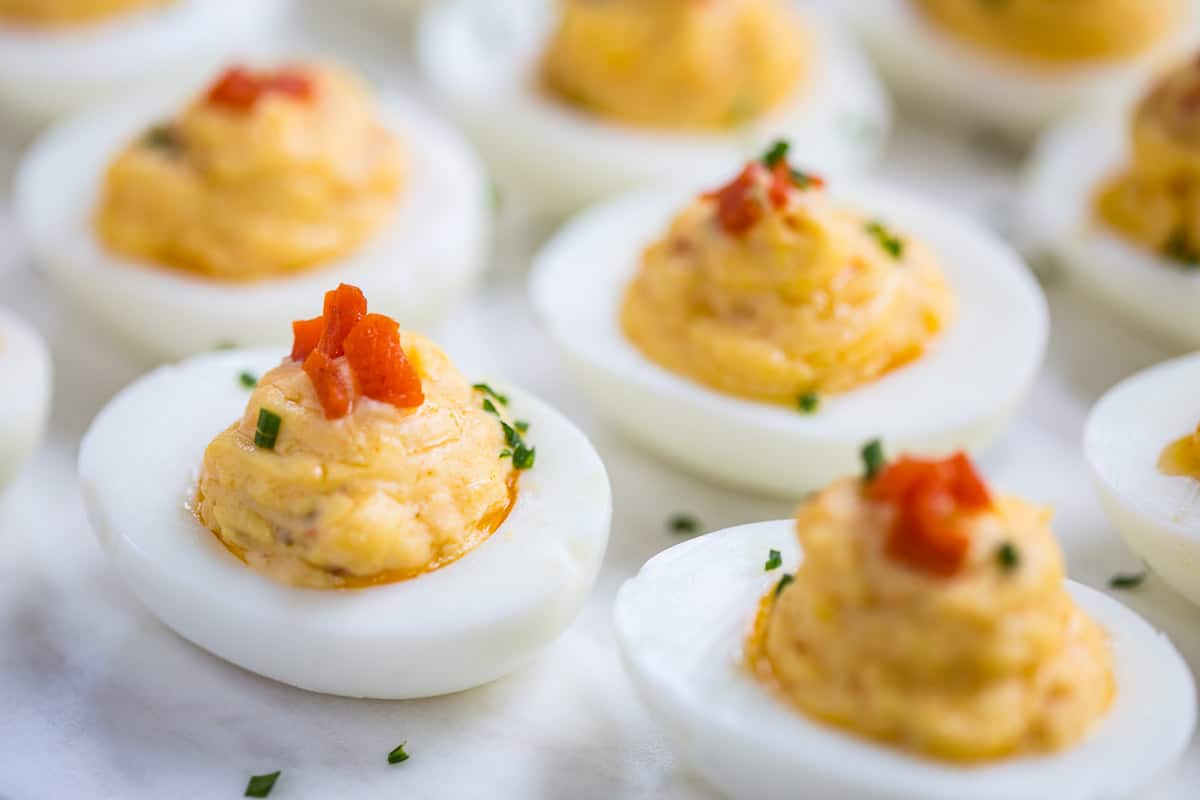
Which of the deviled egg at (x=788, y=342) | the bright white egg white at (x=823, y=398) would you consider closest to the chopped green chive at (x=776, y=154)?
the deviled egg at (x=788, y=342)

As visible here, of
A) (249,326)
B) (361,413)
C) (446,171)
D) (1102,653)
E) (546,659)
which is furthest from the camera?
(446,171)

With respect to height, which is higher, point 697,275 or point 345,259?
point 697,275

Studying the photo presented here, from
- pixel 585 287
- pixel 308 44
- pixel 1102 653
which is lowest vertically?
pixel 308 44

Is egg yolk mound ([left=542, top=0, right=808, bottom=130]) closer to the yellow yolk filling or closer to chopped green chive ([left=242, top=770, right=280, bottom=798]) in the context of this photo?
the yellow yolk filling

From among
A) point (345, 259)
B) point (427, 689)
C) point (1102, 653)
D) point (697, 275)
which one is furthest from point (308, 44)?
point (1102, 653)

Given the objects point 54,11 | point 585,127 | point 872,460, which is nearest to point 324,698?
point 872,460

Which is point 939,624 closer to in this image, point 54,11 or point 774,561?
point 774,561

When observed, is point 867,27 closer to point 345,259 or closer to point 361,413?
point 345,259
